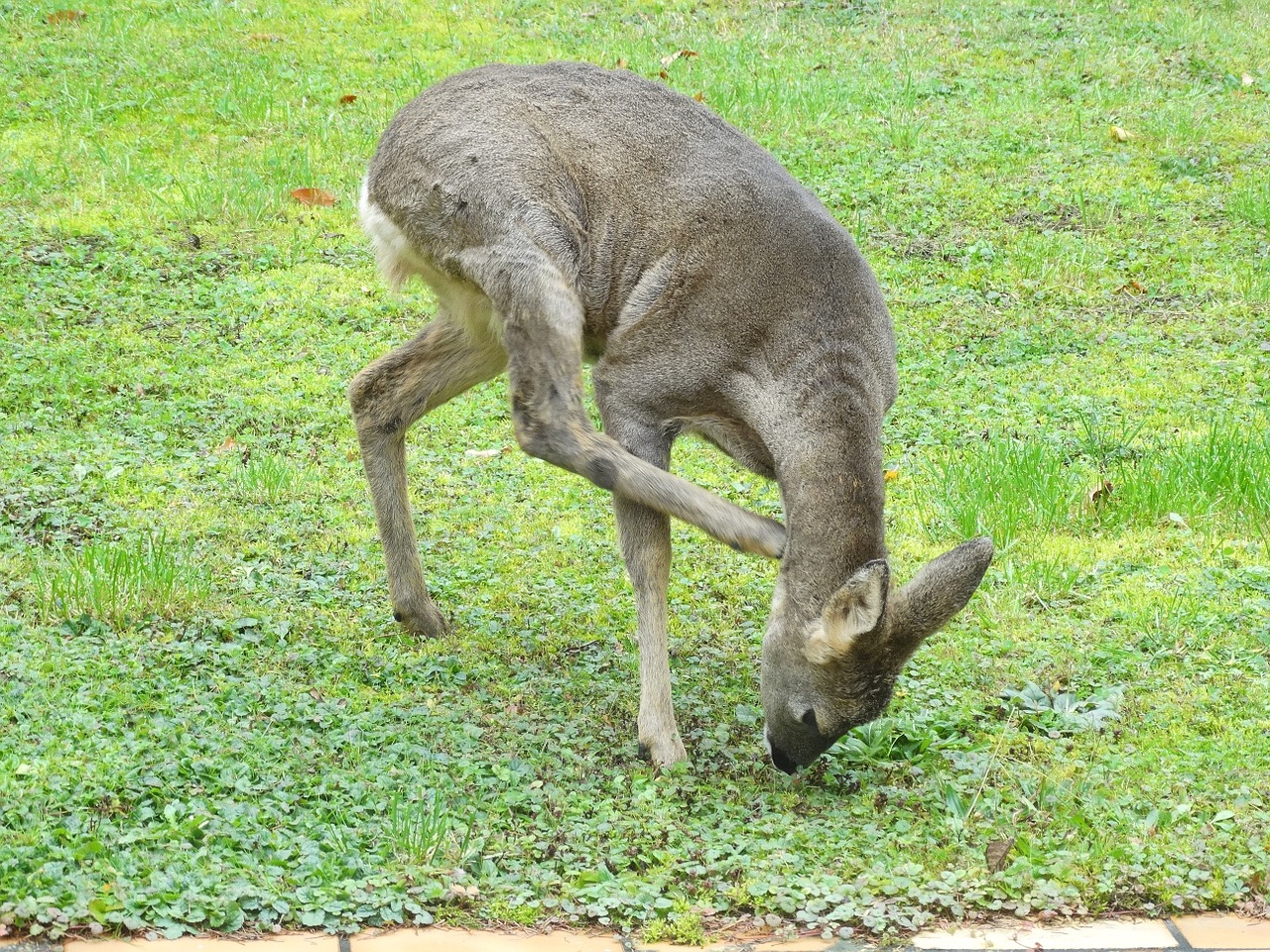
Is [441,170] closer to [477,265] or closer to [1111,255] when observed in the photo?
[477,265]

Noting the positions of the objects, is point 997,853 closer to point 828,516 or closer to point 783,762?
point 783,762

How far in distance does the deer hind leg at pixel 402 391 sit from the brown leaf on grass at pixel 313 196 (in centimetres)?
420

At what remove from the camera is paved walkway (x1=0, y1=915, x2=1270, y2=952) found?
10.6 ft

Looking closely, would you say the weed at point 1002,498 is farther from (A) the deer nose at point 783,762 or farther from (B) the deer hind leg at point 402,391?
(B) the deer hind leg at point 402,391

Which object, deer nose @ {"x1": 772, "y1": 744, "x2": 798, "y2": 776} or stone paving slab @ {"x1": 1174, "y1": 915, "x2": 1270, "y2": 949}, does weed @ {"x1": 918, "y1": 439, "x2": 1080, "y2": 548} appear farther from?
stone paving slab @ {"x1": 1174, "y1": 915, "x2": 1270, "y2": 949}

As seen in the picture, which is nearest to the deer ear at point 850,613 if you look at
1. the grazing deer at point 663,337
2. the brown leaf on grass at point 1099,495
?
the grazing deer at point 663,337

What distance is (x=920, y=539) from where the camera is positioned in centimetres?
606

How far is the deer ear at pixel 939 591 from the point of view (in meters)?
3.89

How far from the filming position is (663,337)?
474 cm

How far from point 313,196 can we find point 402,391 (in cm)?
435

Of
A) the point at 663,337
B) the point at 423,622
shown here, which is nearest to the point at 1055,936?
the point at 663,337

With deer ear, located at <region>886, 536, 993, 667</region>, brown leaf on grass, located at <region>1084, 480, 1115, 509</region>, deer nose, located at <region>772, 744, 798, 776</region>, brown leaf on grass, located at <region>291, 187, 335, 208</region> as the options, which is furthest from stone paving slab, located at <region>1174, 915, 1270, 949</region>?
brown leaf on grass, located at <region>291, 187, 335, 208</region>

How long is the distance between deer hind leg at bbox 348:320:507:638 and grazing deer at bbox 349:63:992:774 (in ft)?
0.04

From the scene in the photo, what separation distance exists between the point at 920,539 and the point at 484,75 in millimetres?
2615
